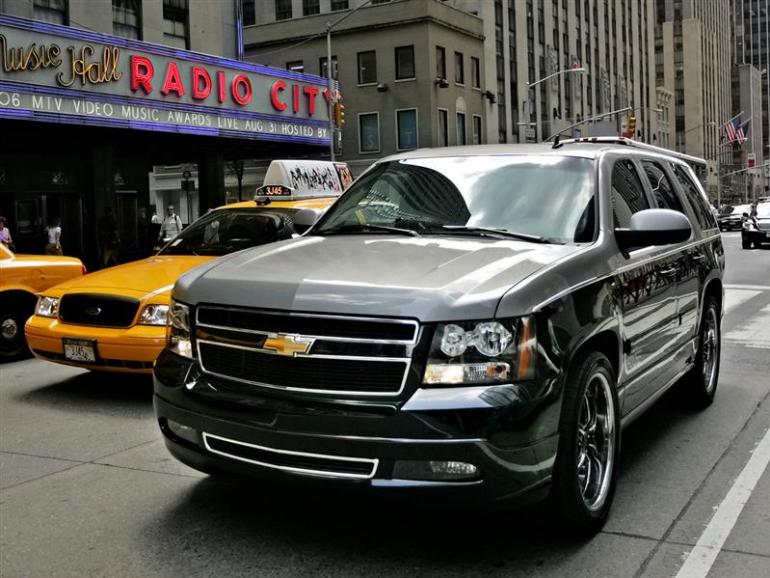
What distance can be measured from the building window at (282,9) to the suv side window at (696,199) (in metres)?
50.8

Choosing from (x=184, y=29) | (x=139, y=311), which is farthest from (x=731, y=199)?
(x=139, y=311)

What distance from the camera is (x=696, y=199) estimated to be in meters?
6.83

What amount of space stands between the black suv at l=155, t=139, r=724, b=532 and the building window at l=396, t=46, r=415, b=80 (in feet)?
147

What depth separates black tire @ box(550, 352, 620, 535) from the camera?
12.5ft

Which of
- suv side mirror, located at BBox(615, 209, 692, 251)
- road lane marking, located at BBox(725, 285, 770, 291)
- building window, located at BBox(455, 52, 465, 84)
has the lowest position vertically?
road lane marking, located at BBox(725, 285, 770, 291)

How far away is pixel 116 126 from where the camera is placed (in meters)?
20.2

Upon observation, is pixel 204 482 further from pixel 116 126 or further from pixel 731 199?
pixel 731 199

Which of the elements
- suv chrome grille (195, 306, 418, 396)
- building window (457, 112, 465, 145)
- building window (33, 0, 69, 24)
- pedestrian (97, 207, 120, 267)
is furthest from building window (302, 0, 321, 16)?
suv chrome grille (195, 306, 418, 396)

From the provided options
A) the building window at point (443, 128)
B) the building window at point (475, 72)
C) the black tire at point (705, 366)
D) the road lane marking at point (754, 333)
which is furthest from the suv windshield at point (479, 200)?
the building window at point (475, 72)

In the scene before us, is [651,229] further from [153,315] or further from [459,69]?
[459,69]

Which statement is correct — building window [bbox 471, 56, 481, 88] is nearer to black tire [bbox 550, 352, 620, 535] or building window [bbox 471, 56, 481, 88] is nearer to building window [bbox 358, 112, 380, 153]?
building window [bbox 358, 112, 380, 153]

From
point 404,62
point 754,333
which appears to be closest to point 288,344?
point 754,333

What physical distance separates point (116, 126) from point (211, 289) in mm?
17460

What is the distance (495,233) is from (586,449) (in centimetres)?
121
